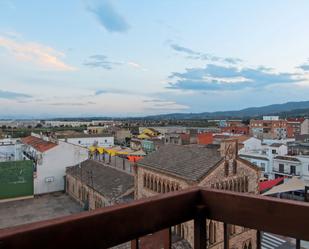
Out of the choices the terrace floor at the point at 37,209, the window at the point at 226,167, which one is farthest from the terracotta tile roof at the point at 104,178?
the window at the point at 226,167

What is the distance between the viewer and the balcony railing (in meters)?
1.21

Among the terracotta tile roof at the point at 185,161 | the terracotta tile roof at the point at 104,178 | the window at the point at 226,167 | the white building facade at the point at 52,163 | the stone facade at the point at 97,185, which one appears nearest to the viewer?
the terracotta tile roof at the point at 185,161

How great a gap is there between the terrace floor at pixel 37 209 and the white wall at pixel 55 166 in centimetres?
114

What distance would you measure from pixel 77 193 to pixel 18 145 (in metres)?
18.8

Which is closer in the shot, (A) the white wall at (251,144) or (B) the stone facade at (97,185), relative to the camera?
(B) the stone facade at (97,185)

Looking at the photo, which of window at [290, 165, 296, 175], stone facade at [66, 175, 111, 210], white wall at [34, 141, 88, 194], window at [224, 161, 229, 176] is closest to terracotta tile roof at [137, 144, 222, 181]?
window at [224, 161, 229, 176]

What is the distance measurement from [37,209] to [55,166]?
5800 millimetres

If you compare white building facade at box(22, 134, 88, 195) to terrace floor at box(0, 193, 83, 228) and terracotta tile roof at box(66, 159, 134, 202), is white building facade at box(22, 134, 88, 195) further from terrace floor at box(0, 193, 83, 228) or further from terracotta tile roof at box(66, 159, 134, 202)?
terrace floor at box(0, 193, 83, 228)

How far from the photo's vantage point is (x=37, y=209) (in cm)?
2264

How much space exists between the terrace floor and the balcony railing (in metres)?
20.0

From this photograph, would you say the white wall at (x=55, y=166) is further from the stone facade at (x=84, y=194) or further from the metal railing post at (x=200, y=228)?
the metal railing post at (x=200, y=228)

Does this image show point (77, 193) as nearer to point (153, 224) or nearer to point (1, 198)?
point (1, 198)

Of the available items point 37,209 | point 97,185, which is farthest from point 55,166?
point 97,185

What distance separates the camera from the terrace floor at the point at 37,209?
20.3 meters
